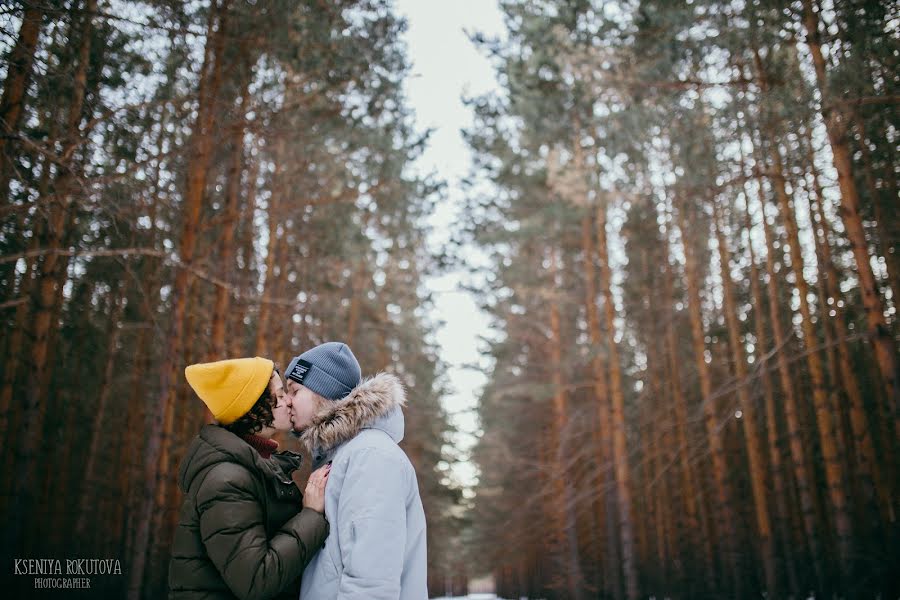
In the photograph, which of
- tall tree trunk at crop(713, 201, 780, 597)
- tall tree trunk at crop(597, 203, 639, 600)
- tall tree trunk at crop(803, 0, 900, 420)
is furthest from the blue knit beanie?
tall tree trunk at crop(713, 201, 780, 597)

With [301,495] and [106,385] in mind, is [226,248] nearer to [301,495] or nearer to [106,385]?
[106,385]

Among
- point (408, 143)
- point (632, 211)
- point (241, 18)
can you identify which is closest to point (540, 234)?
point (632, 211)

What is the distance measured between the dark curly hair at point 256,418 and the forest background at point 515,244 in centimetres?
281

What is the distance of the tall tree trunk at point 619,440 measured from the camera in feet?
39.9

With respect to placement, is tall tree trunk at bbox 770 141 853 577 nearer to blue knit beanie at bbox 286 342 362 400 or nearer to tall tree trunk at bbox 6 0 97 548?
blue knit beanie at bbox 286 342 362 400

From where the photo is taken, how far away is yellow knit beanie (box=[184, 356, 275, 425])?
2.43 meters

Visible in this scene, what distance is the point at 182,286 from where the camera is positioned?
870 centimetres

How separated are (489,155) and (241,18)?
10.0m

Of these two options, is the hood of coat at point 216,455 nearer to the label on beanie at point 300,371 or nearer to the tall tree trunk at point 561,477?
the label on beanie at point 300,371

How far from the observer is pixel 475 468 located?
107 feet

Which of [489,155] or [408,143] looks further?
[489,155]

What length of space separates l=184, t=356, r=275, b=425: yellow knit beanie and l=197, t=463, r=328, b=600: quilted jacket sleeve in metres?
0.27

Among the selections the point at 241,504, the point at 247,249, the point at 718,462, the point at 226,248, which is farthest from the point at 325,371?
the point at 718,462

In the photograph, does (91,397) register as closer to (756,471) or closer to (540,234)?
(540,234)
